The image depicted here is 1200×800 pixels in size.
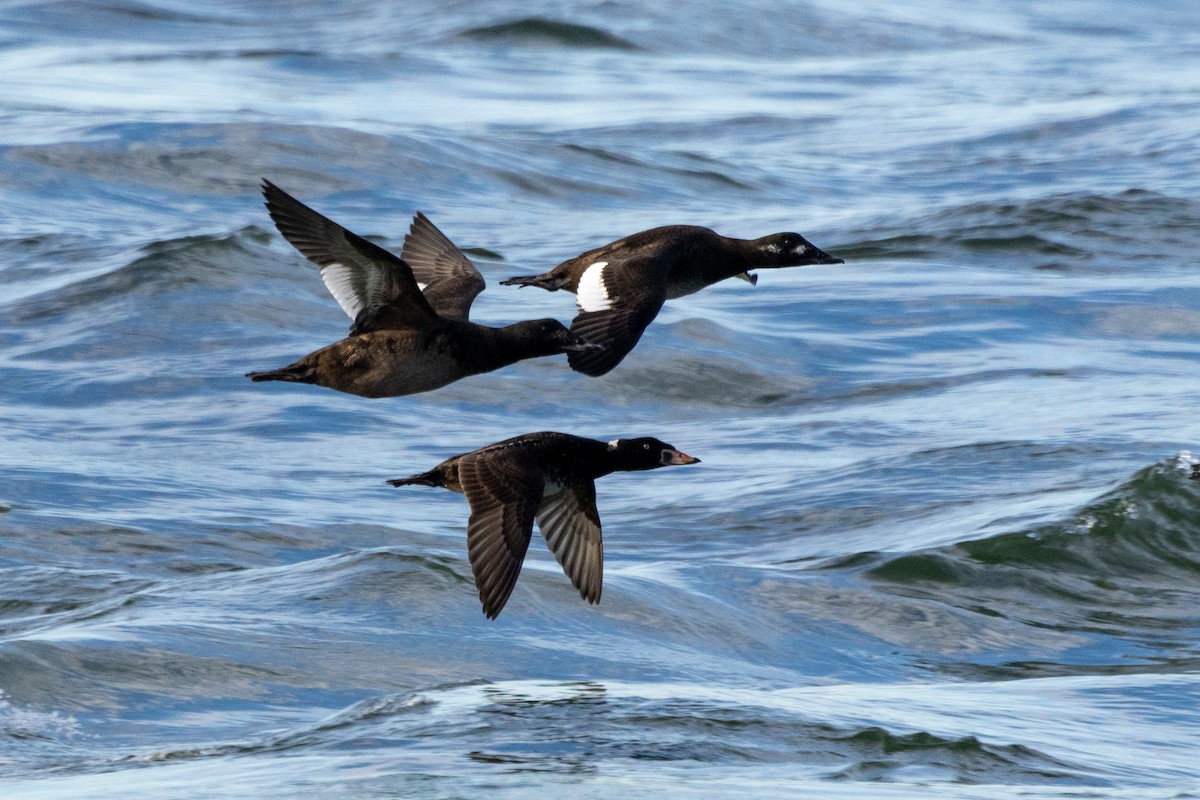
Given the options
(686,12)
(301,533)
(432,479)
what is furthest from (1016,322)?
(686,12)

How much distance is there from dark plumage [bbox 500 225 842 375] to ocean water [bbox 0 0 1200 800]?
5.11 ft

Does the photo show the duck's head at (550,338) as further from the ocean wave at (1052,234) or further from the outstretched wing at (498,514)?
the ocean wave at (1052,234)

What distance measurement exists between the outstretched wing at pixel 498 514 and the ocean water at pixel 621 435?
730mm

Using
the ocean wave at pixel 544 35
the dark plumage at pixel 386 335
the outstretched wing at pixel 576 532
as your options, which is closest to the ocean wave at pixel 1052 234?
the outstretched wing at pixel 576 532

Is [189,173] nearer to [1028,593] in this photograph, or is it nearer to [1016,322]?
[1016,322]

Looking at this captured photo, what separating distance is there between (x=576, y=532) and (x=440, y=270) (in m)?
1.42

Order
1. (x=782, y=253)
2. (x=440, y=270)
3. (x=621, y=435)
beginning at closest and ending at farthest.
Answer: (x=440, y=270)
(x=782, y=253)
(x=621, y=435)

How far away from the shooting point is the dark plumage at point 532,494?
7277 millimetres

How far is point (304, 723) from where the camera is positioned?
841 centimetres

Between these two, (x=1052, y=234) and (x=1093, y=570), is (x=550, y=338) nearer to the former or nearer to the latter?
(x=1093, y=570)

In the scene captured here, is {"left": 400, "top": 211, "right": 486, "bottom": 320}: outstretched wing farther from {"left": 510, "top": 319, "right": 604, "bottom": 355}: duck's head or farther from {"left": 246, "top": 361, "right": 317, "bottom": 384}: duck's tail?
{"left": 246, "top": 361, "right": 317, "bottom": 384}: duck's tail

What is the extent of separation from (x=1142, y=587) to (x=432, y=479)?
5610 mm

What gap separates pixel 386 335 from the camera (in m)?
7.52

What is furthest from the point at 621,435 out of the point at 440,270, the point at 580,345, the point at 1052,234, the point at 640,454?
the point at 1052,234
